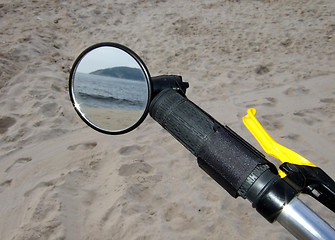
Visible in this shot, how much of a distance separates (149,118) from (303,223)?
3280 millimetres

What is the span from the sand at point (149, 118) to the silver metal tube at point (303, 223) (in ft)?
5.58

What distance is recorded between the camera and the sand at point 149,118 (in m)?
2.50

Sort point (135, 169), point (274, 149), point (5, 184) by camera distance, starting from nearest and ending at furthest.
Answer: point (274, 149), point (5, 184), point (135, 169)

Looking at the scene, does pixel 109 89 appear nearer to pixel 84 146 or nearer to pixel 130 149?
pixel 130 149

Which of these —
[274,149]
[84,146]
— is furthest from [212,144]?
[84,146]

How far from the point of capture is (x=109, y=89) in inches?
57.9

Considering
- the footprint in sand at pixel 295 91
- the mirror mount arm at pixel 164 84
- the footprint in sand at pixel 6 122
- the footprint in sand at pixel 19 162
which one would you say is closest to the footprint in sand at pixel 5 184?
the footprint in sand at pixel 19 162

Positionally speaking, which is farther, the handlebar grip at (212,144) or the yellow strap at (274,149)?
the yellow strap at (274,149)

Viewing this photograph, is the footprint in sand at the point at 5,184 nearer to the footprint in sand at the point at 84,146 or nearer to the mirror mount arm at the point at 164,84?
the footprint in sand at the point at 84,146

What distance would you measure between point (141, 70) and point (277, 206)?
0.73m

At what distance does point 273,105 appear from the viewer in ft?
14.3

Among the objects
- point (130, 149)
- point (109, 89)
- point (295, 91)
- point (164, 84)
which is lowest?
point (295, 91)

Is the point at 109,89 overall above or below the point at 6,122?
above

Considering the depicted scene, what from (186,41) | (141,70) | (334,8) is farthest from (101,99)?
(334,8)
